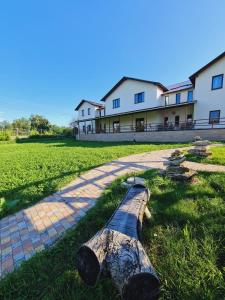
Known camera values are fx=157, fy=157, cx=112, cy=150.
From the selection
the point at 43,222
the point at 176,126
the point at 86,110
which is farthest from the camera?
the point at 86,110

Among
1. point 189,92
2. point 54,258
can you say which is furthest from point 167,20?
point 54,258

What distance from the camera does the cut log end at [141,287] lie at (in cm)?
111

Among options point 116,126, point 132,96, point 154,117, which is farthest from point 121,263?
point 116,126

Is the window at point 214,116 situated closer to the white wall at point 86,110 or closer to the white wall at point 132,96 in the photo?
the white wall at point 132,96

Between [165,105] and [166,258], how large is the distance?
19799 millimetres

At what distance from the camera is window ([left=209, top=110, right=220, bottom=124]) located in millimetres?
15297

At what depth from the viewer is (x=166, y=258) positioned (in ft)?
5.68

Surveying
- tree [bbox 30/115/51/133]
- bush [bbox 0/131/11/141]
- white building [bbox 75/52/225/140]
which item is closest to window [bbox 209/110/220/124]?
white building [bbox 75/52/225/140]

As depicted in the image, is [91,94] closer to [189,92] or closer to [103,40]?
[103,40]

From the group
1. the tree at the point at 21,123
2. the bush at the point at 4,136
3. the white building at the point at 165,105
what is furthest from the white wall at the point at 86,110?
the tree at the point at 21,123

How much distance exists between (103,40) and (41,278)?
20.6m

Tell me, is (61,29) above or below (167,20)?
above

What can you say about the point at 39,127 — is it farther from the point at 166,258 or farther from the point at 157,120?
the point at 166,258

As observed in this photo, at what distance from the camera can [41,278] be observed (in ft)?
5.80
